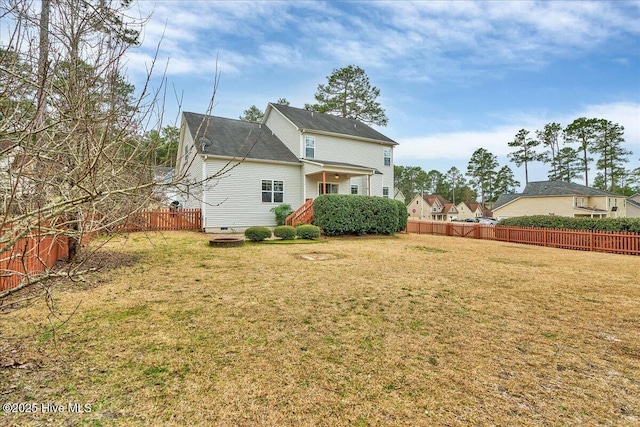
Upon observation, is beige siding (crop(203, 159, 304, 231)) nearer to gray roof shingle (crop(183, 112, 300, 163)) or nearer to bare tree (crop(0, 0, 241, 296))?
gray roof shingle (crop(183, 112, 300, 163))

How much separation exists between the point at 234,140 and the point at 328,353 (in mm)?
16357

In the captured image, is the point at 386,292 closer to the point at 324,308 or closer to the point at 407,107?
the point at 324,308

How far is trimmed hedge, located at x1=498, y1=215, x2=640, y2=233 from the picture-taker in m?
12.6

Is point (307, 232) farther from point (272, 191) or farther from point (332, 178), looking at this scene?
point (332, 178)

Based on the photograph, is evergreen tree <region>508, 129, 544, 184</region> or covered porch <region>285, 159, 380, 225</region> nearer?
covered porch <region>285, 159, 380, 225</region>

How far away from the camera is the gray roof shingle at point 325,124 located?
19.5 m

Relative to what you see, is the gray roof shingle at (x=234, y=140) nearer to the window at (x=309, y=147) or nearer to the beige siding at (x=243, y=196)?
the beige siding at (x=243, y=196)


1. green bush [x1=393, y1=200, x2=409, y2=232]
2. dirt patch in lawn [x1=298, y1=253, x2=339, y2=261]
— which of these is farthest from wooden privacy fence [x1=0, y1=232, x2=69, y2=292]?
green bush [x1=393, y1=200, x2=409, y2=232]

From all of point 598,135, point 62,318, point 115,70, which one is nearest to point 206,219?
point 62,318

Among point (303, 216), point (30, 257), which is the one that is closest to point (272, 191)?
point (303, 216)

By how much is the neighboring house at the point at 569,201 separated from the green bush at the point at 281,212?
122ft

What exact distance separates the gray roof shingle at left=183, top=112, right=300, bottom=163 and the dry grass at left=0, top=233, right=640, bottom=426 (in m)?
11.2

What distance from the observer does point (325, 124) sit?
21.2m

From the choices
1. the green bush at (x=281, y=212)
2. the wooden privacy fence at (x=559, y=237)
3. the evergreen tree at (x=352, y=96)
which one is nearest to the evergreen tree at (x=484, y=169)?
the evergreen tree at (x=352, y=96)
